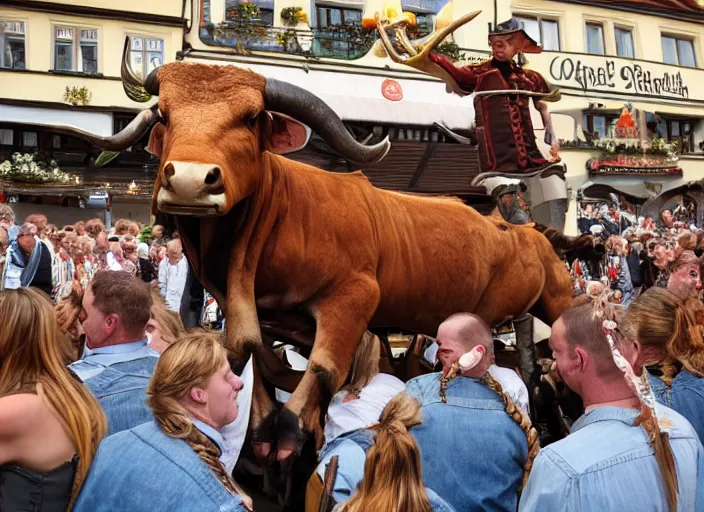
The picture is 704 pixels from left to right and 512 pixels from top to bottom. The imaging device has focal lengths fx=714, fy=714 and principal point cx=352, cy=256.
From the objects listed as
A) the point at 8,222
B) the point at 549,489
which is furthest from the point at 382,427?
the point at 8,222

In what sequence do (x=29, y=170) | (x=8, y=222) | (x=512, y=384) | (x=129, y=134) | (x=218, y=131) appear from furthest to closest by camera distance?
(x=29, y=170) → (x=8, y=222) → (x=129, y=134) → (x=512, y=384) → (x=218, y=131)

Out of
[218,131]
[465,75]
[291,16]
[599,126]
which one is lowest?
[218,131]

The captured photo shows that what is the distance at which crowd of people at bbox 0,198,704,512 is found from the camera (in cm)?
191

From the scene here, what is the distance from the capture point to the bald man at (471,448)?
2.67m

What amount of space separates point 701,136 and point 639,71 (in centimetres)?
341

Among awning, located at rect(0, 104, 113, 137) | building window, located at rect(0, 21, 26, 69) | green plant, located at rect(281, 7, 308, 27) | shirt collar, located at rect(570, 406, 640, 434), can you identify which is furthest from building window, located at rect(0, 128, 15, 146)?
shirt collar, located at rect(570, 406, 640, 434)

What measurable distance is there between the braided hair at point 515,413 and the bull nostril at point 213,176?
131 cm

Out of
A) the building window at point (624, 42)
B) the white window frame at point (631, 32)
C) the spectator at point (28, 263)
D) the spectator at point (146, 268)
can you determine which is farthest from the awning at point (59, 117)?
the building window at point (624, 42)

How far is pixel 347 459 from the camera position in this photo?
2.68 metres

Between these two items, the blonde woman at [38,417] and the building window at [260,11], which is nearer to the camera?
the blonde woman at [38,417]

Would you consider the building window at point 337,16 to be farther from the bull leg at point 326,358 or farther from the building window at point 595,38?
the bull leg at point 326,358

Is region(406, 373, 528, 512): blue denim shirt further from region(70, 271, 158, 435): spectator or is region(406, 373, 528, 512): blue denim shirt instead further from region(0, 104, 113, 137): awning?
region(0, 104, 113, 137): awning

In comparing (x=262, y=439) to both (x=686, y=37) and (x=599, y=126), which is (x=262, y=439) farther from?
(x=686, y=37)

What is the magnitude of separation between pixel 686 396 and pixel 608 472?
142 cm
